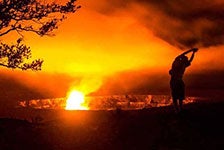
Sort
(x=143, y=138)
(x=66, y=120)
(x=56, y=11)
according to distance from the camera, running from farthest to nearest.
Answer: (x=66, y=120) → (x=56, y=11) → (x=143, y=138)

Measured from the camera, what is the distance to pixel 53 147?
3241cm

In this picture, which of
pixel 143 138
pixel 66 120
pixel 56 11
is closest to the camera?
pixel 143 138

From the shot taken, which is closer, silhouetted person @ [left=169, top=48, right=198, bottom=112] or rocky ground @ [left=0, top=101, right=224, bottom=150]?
rocky ground @ [left=0, top=101, right=224, bottom=150]

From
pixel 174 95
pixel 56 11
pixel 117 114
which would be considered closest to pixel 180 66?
pixel 174 95

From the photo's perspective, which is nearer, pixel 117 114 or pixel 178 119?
pixel 178 119

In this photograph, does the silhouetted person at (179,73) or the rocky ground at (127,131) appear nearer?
the rocky ground at (127,131)

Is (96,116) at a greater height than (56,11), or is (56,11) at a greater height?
(56,11)

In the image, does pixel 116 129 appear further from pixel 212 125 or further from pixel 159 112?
pixel 212 125

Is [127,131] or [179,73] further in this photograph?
[127,131]

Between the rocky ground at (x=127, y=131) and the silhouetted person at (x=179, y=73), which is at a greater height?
the silhouetted person at (x=179, y=73)

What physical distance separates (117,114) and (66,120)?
12.6 feet

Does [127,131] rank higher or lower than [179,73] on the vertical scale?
lower

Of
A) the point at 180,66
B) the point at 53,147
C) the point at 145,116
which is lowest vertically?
the point at 53,147

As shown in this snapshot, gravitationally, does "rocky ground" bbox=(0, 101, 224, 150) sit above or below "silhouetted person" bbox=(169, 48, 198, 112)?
below
